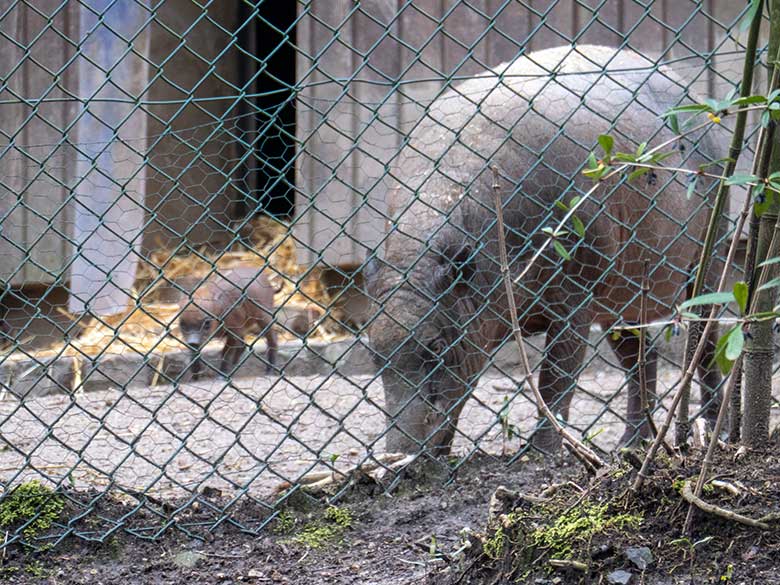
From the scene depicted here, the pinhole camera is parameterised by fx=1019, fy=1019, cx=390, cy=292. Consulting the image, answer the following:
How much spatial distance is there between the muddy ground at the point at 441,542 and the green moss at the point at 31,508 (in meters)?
0.09

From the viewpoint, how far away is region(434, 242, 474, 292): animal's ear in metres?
4.10

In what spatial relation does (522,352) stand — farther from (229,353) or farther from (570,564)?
(229,353)

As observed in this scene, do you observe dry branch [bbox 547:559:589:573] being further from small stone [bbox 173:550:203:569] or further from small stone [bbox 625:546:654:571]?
small stone [bbox 173:550:203:569]

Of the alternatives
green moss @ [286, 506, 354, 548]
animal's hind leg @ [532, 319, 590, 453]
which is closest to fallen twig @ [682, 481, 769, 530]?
green moss @ [286, 506, 354, 548]

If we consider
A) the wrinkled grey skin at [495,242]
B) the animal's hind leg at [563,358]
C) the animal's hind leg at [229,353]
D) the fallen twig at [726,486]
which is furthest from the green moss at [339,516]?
the animal's hind leg at [229,353]

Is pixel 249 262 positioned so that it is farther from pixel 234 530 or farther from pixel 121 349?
pixel 234 530

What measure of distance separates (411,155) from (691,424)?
2228 mm

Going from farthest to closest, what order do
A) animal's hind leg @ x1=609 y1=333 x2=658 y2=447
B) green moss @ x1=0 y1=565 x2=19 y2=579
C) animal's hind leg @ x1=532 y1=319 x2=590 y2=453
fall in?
animal's hind leg @ x1=609 y1=333 x2=658 y2=447
animal's hind leg @ x1=532 y1=319 x2=590 y2=453
green moss @ x1=0 y1=565 x2=19 y2=579

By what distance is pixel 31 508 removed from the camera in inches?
119

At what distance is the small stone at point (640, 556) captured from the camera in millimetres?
2143

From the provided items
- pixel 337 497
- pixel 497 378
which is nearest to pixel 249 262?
pixel 497 378

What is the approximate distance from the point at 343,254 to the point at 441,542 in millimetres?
1902

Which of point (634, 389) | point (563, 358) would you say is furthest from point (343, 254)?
point (634, 389)

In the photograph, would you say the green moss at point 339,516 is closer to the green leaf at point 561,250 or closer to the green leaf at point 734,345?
the green leaf at point 561,250
